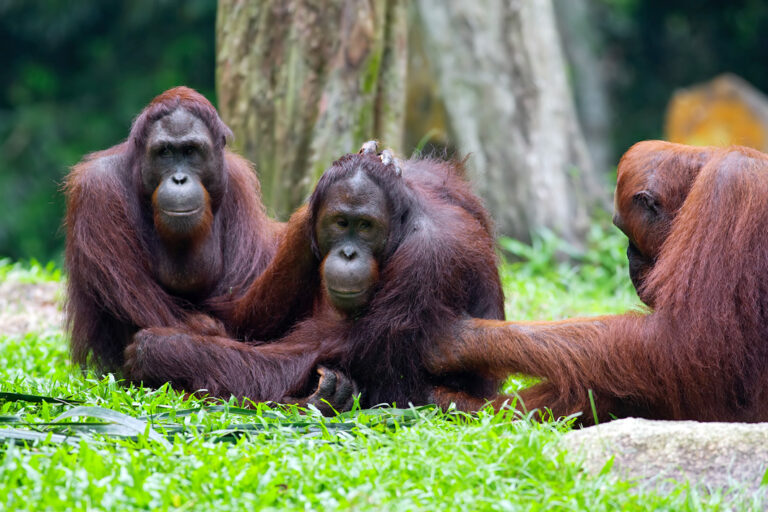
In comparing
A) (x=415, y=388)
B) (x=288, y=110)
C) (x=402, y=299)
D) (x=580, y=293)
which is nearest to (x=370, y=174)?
(x=402, y=299)

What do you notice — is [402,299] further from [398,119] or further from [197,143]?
[398,119]

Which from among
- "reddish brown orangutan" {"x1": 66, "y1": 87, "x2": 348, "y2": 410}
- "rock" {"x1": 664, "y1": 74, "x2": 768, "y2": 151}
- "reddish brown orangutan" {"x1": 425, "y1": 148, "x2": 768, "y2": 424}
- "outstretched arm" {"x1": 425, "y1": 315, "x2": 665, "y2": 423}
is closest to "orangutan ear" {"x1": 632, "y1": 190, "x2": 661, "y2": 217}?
"reddish brown orangutan" {"x1": 425, "y1": 148, "x2": 768, "y2": 424}

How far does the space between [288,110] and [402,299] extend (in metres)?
2.58

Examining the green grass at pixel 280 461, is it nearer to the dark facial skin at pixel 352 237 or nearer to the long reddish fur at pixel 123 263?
the dark facial skin at pixel 352 237

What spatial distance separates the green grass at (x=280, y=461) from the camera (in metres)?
2.60

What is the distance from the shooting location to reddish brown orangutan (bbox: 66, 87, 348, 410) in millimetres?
4156

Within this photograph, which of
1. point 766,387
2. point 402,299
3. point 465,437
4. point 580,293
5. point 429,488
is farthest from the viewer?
point 580,293

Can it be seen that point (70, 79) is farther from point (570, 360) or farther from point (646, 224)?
point (570, 360)

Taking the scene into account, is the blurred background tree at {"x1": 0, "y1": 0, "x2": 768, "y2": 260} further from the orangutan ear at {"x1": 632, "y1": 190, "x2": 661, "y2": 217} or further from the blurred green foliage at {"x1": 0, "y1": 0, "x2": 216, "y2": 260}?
the orangutan ear at {"x1": 632, "y1": 190, "x2": 661, "y2": 217}

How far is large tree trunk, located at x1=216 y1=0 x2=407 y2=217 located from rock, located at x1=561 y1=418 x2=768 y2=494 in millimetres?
3295

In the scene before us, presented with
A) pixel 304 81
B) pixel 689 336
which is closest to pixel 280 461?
pixel 689 336

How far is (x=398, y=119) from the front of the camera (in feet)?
20.4

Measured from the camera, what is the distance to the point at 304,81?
234 inches

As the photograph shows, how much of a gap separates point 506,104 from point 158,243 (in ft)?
15.4
